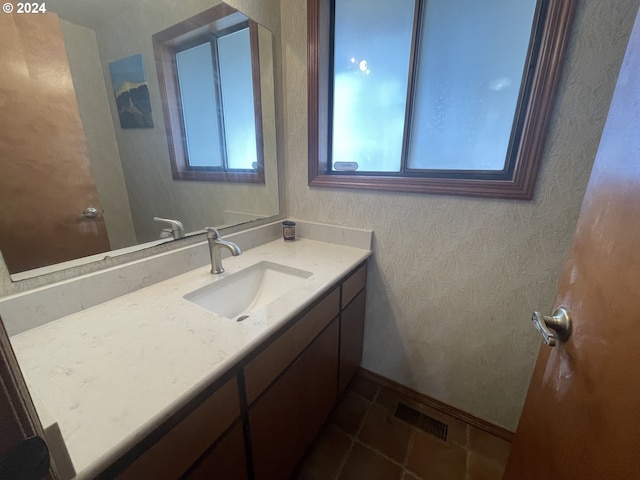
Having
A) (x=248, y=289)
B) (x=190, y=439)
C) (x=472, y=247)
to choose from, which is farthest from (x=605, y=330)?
(x=248, y=289)

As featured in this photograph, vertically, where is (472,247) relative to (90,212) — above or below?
below

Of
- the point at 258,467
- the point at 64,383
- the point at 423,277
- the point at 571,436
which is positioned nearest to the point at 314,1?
the point at 423,277

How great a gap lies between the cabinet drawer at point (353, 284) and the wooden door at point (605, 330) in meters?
0.74

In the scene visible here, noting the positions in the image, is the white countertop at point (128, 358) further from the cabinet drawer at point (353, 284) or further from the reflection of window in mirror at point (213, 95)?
the reflection of window in mirror at point (213, 95)

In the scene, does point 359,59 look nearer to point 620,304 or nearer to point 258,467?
point 620,304

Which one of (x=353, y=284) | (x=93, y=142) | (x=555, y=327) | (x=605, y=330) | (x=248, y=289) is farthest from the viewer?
(x=353, y=284)

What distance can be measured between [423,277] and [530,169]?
0.63m

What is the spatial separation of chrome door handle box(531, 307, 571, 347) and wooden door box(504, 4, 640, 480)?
0.02m

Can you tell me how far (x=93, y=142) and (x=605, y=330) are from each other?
141cm

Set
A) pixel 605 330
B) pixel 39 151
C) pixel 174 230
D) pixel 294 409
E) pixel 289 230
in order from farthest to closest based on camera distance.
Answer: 1. pixel 289 230
2. pixel 174 230
3. pixel 294 409
4. pixel 39 151
5. pixel 605 330

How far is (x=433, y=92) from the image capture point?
47.0 inches

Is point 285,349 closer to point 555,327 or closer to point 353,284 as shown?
point 353,284

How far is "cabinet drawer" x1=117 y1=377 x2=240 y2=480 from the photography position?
50cm

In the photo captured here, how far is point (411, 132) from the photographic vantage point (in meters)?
1.27
